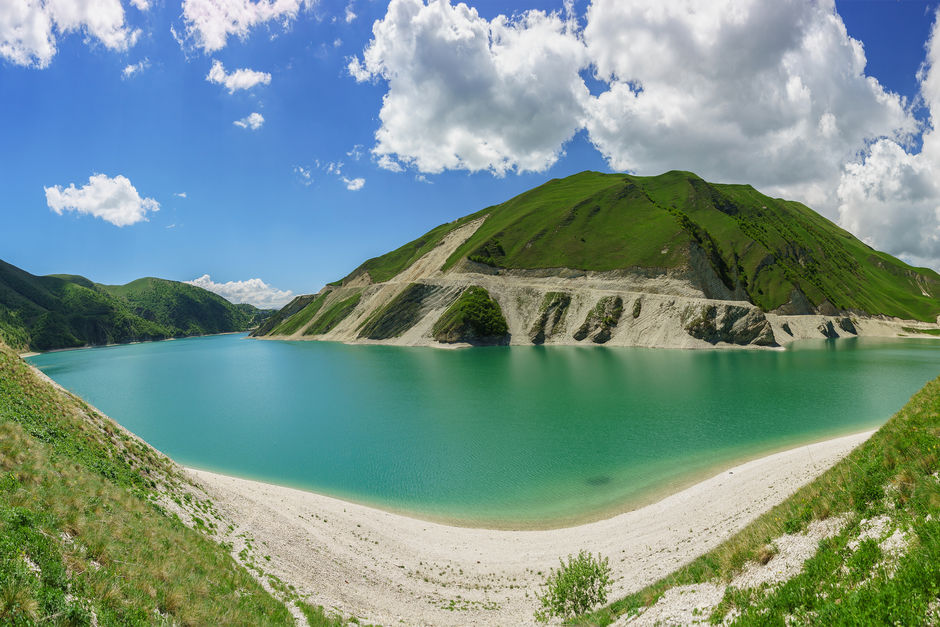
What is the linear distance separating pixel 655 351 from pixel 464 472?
8995cm

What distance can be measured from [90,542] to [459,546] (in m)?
16.0

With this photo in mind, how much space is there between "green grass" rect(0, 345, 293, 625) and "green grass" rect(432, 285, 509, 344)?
4303 inches

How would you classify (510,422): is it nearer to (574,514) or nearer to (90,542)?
(574,514)

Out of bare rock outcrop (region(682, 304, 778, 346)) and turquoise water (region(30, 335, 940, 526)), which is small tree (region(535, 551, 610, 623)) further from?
bare rock outcrop (region(682, 304, 778, 346))

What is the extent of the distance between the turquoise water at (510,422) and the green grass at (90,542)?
1436 cm

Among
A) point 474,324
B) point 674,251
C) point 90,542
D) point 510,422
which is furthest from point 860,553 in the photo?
point 674,251

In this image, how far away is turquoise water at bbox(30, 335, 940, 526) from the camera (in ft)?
94.9

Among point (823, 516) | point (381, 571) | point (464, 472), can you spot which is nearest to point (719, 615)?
point (823, 516)

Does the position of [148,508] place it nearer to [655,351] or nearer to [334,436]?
[334,436]

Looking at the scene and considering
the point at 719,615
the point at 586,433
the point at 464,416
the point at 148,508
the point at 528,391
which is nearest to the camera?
the point at 719,615

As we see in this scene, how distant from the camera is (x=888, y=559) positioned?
7.42 meters

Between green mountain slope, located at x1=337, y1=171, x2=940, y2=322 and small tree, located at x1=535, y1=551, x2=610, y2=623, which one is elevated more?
green mountain slope, located at x1=337, y1=171, x2=940, y2=322

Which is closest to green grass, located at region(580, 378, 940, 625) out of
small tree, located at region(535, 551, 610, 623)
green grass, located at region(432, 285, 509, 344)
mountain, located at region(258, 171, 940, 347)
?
small tree, located at region(535, 551, 610, 623)

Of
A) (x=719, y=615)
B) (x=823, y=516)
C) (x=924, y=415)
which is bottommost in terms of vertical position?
(x=719, y=615)
